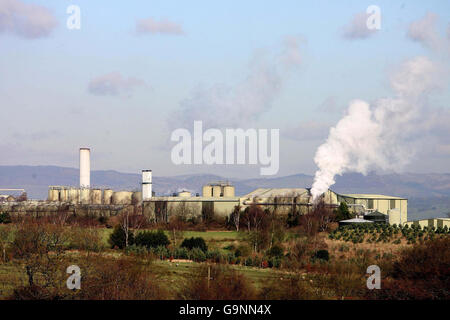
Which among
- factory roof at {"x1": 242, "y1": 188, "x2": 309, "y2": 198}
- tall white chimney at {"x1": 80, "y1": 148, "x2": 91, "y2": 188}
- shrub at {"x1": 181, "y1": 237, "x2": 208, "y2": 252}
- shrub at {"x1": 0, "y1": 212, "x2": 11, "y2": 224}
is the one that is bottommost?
shrub at {"x1": 181, "y1": 237, "x2": 208, "y2": 252}

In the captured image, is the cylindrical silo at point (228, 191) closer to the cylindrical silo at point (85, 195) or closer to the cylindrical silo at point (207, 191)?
the cylindrical silo at point (207, 191)

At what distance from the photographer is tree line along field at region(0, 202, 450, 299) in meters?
27.4

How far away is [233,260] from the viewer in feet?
145

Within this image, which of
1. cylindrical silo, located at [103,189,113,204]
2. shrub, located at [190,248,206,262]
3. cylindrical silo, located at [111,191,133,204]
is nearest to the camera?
shrub, located at [190,248,206,262]

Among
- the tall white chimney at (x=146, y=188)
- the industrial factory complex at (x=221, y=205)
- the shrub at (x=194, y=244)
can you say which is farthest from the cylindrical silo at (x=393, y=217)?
the tall white chimney at (x=146, y=188)

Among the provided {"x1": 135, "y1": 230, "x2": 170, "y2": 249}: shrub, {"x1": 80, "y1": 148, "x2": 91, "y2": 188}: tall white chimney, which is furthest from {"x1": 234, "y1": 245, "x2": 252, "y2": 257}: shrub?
{"x1": 80, "y1": 148, "x2": 91, "y2": 188}: tall white chimney

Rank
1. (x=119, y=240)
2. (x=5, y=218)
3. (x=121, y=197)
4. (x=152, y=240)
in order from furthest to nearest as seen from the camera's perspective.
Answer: (x=121, y=197) < (x=5, y=218) < (x=119, y=240) < (x=152, y=240)

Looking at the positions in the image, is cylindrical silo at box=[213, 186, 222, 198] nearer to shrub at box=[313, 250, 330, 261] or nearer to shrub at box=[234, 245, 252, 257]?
shrub at box=[234, 245, 252, 257]

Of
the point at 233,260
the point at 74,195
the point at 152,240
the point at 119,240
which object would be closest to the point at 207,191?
the point at 74,195

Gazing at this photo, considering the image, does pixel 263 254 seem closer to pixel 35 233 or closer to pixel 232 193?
pixel 35 233

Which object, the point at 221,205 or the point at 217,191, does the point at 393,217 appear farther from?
the point at 217,191

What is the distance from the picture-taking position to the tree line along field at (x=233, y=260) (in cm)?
2739
